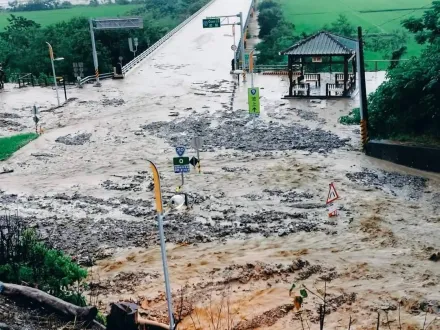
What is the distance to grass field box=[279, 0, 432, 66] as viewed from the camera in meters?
58.8

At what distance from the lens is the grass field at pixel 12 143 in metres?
23.9

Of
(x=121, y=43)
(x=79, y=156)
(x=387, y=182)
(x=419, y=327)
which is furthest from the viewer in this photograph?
(x=121, y=43)

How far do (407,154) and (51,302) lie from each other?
49.2ft

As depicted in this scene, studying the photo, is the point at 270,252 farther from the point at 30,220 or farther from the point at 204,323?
the point at 30,220

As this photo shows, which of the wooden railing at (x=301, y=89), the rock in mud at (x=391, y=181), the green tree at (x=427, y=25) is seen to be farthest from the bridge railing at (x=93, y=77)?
the rock in mud at (x=391, y=181)

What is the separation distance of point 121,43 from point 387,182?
3658cm

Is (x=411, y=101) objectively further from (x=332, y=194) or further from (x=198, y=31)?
(x=198, y=31)

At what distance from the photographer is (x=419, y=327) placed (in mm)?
10664

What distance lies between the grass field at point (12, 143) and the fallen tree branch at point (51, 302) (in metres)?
14.9

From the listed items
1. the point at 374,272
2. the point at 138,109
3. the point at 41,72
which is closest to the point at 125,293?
the point at 374,272

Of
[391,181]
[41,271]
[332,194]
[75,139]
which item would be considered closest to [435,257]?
[332,194]

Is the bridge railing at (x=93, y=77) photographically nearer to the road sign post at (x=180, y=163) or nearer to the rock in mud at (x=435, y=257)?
the road sign post at (x=180, y=163)

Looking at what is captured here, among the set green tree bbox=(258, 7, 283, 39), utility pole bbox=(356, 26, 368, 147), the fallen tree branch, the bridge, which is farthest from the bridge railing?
the fallen tree branch

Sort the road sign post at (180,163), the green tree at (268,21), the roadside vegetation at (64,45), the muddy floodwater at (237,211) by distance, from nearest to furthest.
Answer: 1. the muddy floodwater at (237,211)
2. the road sign post at (180,163)
3. the roadside vegetation at (64,45)
4. the green tree at (268,21)
